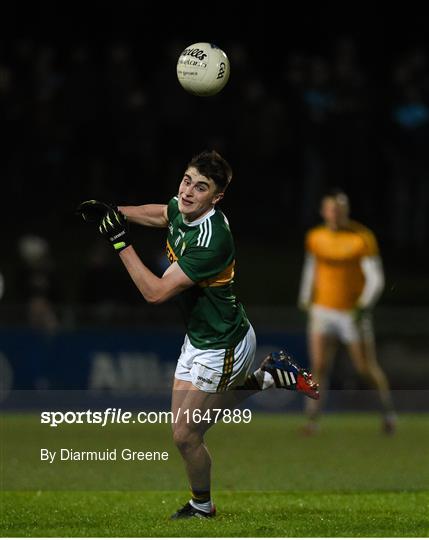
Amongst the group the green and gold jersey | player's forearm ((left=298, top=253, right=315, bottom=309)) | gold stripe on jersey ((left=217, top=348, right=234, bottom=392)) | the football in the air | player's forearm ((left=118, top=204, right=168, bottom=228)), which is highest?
the football in the air

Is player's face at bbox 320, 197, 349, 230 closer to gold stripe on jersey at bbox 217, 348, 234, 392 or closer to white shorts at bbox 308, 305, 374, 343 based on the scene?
white shorts at bbox 308, 305, 374, 343

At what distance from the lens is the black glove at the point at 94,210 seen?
8.51 meters

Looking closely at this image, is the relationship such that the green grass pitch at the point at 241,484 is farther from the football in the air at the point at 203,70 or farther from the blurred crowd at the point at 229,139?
the blurred crowd at the point at 229,139

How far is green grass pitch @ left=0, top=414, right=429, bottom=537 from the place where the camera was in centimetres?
873

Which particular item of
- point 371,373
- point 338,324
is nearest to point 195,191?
point 338,324

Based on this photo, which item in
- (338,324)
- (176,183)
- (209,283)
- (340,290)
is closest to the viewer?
(209,283)

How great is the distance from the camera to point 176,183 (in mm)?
18500

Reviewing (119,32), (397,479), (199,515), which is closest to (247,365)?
(199,515)

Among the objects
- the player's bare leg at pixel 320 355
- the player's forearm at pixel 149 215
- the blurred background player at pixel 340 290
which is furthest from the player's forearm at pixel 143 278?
the blurred background player at pixel 340 290

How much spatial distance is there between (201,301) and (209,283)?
0.42 feet

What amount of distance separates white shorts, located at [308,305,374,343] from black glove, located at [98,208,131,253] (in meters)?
6.93

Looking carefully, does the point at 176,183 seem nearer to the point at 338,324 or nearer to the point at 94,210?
the point at 338,324

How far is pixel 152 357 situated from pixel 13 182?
3.65 metres

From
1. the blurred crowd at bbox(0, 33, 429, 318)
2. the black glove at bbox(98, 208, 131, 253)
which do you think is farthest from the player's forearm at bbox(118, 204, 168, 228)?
the blurred crowd at bbox(0, 33, 429, 318)
